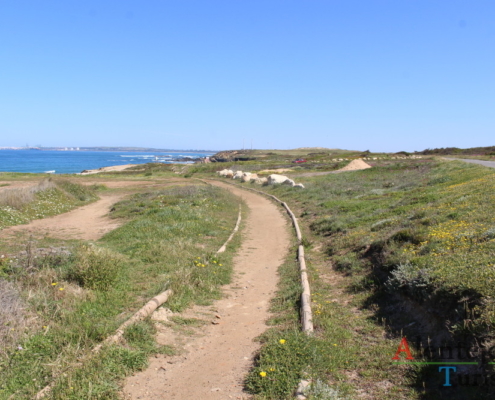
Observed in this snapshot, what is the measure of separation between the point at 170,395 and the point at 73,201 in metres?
21.2

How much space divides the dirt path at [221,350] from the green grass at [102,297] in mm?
290

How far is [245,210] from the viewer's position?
70.2 feet

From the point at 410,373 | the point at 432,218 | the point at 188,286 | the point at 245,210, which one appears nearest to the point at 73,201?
the point at 245,210

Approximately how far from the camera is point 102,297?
7242 millimetres

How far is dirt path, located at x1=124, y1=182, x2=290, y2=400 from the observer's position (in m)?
4.77

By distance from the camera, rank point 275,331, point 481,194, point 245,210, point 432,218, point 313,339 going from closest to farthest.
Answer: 1. point 313,339
2. point 275,331
3. point 432,218
4. point 481,194
5. point 245,210

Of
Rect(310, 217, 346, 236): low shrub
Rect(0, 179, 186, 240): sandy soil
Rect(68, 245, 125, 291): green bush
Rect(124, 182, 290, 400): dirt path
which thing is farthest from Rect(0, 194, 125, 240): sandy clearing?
Rect(310, 217, 346, 236): low shrub

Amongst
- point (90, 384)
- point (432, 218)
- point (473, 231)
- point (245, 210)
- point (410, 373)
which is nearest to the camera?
point (90, 384)

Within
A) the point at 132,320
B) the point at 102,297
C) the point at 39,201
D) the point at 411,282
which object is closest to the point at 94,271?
the point at 102,297

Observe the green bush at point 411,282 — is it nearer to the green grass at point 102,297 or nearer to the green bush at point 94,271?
the green grass at point 102,297

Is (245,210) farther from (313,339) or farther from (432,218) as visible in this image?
(313,339)

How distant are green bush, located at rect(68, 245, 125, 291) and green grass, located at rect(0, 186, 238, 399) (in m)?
0.02

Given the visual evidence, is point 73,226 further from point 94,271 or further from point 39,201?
point 94,271

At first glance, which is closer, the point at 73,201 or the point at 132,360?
the point at 132,360
